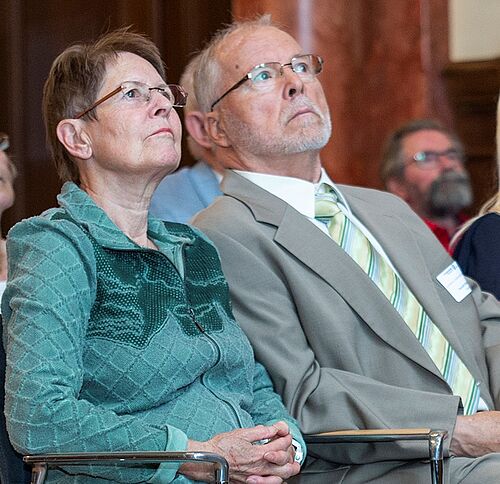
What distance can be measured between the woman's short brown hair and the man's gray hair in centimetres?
59

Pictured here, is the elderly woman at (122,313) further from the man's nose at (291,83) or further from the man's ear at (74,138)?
the man's nose at (291,83)

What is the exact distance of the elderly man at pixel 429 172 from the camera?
5203 mm

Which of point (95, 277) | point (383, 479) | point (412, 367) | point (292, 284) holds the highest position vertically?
point (95, 277)

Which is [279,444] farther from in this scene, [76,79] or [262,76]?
[262,76]

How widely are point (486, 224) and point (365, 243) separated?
0.52 meters

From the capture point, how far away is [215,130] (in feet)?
11.1

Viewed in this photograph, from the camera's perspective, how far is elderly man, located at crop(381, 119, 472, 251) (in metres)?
5.20

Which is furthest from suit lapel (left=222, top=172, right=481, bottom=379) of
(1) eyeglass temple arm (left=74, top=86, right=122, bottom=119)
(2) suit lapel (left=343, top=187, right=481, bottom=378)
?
(1) eyeglass temple arm (left=74, top=86, right=122, bottom=119)

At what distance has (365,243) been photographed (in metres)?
3.13

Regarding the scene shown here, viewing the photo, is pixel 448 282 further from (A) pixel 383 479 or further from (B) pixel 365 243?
(A) pixel 383 479

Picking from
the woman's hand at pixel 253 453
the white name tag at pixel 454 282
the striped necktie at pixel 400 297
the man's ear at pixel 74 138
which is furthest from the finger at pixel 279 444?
the white name tag at pixel 454 282

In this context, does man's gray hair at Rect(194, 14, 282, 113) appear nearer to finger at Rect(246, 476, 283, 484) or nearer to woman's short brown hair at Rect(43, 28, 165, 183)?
woman's short brown hair at Rect(43, 28, 165, 183)

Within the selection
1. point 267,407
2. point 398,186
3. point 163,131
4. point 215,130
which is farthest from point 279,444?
point 398,186

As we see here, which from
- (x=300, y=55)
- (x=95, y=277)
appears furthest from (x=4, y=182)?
(x=95, y=277)
